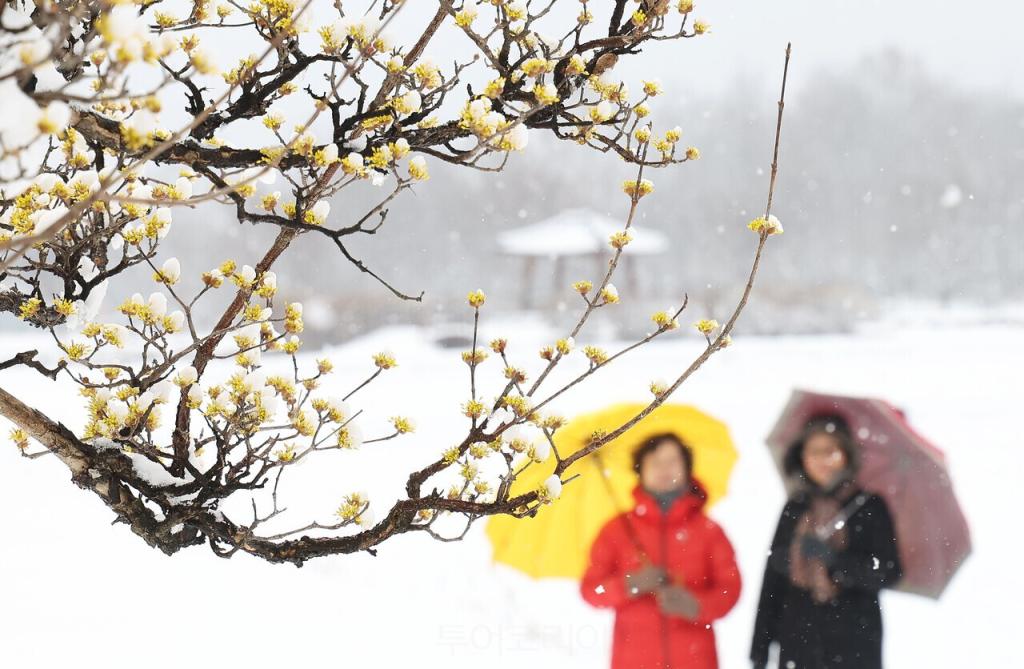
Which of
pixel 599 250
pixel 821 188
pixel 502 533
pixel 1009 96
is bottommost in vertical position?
pixel 502 533

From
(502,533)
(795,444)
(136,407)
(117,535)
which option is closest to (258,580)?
(117,535)

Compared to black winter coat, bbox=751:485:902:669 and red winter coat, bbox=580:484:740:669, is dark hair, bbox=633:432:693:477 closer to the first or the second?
red winter coat, bbox=580:484:740:669

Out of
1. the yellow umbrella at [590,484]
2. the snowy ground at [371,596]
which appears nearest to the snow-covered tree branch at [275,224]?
the yellow umbrella at [590,484]

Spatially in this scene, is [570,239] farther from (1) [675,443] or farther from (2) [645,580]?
(2) [645,580]

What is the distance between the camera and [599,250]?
53.2 ft

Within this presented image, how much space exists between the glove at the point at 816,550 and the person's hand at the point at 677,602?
491 mm

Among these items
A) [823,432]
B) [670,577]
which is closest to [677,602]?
[670,577]

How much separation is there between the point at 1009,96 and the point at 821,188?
26.6 ft

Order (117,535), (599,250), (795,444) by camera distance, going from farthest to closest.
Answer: (599,250) → (117,535) → (795,444)

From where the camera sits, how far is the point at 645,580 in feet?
10.2

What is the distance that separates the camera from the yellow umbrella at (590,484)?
3172 mm

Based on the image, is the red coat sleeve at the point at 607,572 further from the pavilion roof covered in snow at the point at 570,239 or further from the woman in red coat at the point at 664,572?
the pavilion roof covered in snow at the point at 570,239

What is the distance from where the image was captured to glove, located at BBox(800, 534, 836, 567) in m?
3.11

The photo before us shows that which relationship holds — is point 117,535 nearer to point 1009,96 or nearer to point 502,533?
point 502,533
